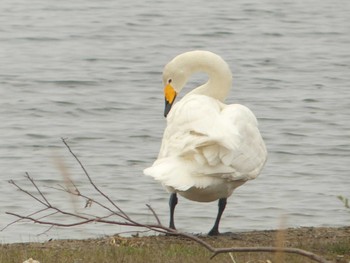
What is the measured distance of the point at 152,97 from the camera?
57.1 ft

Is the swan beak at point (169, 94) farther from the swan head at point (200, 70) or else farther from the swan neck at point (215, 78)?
the swan neck at point (215, 78)

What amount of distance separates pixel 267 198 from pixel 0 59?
8912 millimetres

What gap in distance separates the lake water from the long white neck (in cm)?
144

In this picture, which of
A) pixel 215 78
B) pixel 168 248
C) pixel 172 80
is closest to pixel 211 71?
pixel 215 78

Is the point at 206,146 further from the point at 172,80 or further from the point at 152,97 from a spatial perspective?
the point at 152,97

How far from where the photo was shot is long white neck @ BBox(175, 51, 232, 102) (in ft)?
32.4

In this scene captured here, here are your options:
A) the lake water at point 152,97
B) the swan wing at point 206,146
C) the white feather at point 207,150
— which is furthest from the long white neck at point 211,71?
the lake water at point 152,97

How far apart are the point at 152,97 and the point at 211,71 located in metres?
7.45

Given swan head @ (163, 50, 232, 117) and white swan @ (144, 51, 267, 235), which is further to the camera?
swan head @ (163, 50, 232, 117)

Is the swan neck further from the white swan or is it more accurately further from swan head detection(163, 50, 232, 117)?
the white swan

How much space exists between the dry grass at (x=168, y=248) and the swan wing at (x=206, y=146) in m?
0.43

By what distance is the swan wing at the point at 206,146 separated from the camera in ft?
26.2

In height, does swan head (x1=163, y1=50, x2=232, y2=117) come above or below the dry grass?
above

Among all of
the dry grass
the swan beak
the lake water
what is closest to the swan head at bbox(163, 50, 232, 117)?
the swan beak
